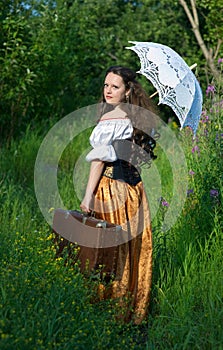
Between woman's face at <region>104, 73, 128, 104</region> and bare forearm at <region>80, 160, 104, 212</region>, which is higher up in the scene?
woman's face at <region>104, 73, 128, 104</region>

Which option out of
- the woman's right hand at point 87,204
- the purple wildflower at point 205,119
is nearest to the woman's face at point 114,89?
the woman's right hand at point 87,204

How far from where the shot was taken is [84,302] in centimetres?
347

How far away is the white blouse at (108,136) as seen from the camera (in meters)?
3.54

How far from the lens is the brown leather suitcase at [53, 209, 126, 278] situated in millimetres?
3531

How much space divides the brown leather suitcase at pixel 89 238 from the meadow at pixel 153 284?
81 mm

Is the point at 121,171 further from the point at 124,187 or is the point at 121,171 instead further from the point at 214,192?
the point at 214,192

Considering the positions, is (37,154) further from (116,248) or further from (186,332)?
(186,332)

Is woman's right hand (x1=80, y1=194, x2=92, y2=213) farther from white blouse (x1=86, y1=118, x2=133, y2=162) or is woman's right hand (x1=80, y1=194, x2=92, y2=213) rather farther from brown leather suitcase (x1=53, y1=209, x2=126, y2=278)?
white blouse (x1=86, y1=118, x2=133, y2=162)

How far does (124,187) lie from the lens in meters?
3.72

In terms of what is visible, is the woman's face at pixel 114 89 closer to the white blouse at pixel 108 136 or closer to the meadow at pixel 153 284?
the white blouse at pixel 108 136

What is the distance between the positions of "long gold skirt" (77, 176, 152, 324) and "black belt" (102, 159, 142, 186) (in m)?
0.03

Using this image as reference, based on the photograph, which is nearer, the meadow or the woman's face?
the meadow

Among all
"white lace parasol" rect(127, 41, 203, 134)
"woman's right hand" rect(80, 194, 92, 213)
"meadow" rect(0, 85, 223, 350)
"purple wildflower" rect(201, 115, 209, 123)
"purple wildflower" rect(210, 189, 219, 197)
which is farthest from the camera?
"purple wildflower" rect(201, 115, 209, 123)

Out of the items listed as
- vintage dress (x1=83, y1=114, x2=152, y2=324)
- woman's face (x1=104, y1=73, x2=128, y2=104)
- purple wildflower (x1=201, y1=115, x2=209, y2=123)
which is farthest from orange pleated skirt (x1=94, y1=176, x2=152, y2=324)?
purple wildflower (x1=201, y1=115, x2=209, y2=123)
